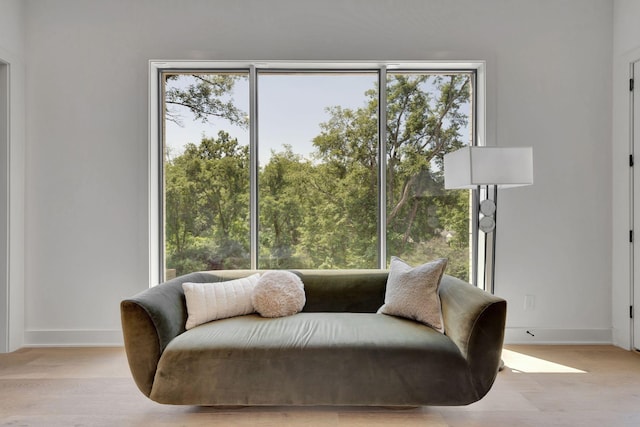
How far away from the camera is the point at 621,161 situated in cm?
321

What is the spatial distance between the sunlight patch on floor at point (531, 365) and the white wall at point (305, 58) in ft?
1.09

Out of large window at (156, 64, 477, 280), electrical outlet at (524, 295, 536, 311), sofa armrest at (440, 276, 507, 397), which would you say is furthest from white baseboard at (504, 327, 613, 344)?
sofa armrest at (440, 276, 507, 397)

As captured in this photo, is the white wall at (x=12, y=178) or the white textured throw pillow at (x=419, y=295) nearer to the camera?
the white textured throw pillow at (x=419, y=295)

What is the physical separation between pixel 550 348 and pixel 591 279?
2.24 ft

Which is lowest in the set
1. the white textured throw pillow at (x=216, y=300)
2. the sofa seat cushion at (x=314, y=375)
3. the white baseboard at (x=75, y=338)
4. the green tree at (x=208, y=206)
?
the white baseboard at (x=75, y=338)

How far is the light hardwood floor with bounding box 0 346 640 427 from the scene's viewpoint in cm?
204

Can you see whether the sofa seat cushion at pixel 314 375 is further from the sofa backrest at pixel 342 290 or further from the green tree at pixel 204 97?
the green tree at pixel 204 97

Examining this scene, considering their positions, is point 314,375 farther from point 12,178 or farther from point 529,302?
point 12,178

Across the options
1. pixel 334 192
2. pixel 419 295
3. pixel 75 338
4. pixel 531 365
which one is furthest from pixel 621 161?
pixel 75 338

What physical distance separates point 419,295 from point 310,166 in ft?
4.88

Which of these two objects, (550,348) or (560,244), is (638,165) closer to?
(560,244)

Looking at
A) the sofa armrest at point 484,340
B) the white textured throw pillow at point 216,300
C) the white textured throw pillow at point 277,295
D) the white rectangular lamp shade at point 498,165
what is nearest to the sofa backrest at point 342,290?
the white textured throw pillow at point 277,295

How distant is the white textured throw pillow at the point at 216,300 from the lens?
2385 mm

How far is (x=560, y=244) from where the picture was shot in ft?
10.8
